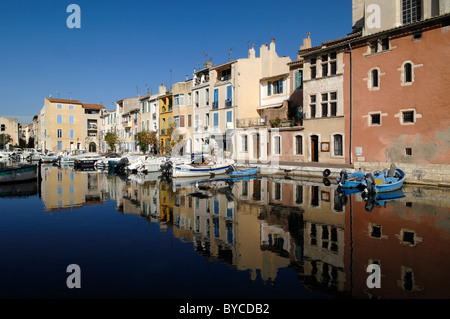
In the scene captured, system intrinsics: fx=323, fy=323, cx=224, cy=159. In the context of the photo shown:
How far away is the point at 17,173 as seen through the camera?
2656 centimetres

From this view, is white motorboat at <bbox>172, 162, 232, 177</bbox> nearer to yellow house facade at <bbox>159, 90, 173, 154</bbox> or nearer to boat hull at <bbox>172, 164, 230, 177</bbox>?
boat hull at <bbox>172, 164, 230, 177</bbox>

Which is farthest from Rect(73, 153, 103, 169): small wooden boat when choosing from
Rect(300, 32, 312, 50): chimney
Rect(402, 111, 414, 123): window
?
Rect(402, 111, 414, 123): window

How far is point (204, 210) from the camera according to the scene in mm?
15719

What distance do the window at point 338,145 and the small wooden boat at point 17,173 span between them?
2667 cm

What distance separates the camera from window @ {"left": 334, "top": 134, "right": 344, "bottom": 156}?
29.0m

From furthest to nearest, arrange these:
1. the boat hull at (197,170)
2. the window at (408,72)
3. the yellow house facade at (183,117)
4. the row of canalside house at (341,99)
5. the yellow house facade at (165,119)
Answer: the yellow house facade at (165,119) → the yellow house facade at (183,117) → the boat hull at (197,170) → the window at (408,72) → the row of canalside house at (341,99)

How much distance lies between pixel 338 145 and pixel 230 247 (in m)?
21.9

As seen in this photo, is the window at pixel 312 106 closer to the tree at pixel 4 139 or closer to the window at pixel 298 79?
the window at pixel 298 79

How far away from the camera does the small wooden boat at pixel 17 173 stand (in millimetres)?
25906

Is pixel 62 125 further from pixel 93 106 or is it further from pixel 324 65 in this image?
pixel 324 65

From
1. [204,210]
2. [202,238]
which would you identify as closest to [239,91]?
[204,210]

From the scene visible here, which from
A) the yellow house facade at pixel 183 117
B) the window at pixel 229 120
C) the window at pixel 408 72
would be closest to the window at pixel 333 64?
the window at pixel 408 72

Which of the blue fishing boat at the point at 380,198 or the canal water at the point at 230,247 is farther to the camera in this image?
the blue fishing boat at the point at 380,198

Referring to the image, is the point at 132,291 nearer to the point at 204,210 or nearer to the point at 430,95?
the point at 204,210
